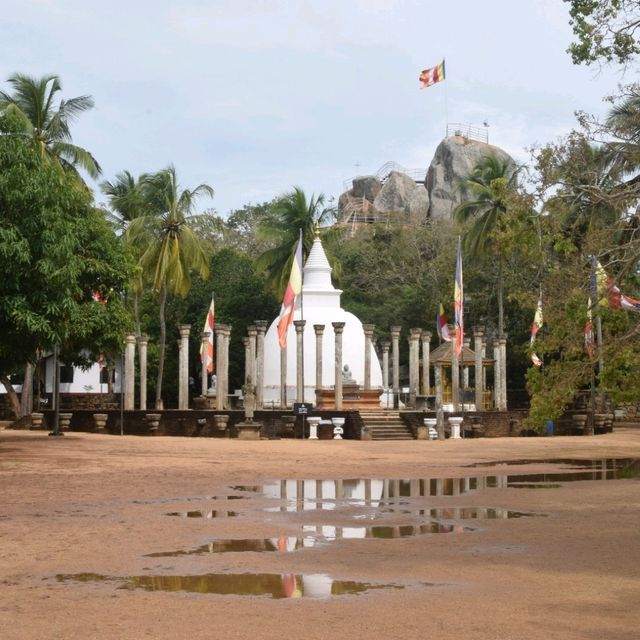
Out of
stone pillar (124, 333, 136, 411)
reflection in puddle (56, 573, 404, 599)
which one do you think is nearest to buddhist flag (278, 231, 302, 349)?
stone pillar (124, 333, 136, 411)

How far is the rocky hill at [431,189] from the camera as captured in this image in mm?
79312

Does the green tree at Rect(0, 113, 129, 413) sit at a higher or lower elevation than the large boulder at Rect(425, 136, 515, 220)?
lower

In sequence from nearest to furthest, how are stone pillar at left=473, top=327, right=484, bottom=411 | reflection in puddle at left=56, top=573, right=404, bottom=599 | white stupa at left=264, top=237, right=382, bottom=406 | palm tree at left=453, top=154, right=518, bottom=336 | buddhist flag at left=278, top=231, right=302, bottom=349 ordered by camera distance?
1. reflection in puddle at left=56, top=573, right=404, bottom=599
2. buddhist flag at left=278, top=231, right=302, bottom=349
3. stone pillar at left=473, top=327, right=484, bottom=411
4. white stupa at left=264, top=237, right=382, bottom=406
5. palm tree at left=453, top=154, right=518, bottom=336

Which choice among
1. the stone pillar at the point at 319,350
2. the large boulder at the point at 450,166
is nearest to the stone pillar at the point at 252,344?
the stone pillar at the point at 319,350

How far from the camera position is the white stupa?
43875 mm

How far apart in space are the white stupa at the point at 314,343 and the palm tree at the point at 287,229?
4.17 metres

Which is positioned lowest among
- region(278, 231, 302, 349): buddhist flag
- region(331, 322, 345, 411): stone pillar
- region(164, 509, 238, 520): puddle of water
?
region(164, 509, 238, 520): puddle of water

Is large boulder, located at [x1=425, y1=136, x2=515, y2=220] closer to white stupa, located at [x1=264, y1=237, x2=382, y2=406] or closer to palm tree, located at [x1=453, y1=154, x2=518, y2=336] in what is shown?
palm tree, located at [x1=453, y1=154, x2=518, y2=336]

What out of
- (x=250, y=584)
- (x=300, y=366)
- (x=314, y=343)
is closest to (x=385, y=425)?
(x=300, y=366)

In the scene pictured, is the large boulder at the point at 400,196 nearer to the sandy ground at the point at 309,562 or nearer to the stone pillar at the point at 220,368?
the stone pillar at the point at 220,368

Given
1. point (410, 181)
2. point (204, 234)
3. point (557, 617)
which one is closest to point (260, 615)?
point (557, 617)

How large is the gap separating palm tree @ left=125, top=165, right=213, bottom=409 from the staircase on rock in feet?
43.1

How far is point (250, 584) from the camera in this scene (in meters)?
8.78

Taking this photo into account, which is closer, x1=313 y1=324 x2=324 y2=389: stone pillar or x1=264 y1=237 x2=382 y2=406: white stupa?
x1=313 y1=324 x2=324 y2=389: stone pillar
